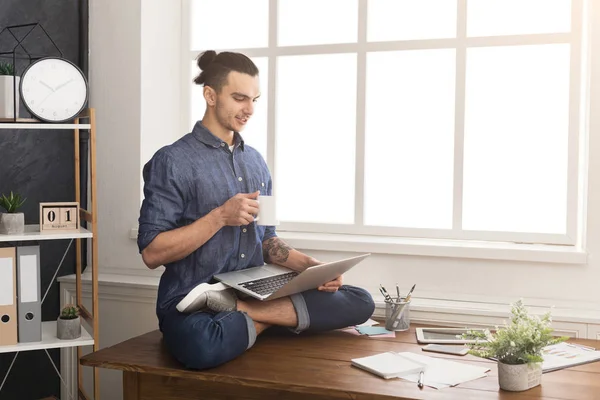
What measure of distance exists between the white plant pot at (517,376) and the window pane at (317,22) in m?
1.79

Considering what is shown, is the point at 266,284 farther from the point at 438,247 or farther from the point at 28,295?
the point at 28,295

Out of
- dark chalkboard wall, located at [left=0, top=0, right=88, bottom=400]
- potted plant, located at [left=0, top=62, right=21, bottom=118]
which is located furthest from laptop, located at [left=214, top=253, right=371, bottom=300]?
dark chalkboard wall, located at [left=0, top=0, right=88, bottom=400]

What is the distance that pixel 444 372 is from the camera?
2434 mm

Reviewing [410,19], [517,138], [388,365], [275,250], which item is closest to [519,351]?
[388,365]

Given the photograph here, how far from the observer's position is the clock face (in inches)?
115

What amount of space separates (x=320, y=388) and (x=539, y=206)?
1.40m

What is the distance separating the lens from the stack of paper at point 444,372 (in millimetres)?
2342

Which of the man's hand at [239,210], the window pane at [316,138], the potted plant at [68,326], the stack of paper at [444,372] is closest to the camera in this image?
the stack of paper at [444,372]

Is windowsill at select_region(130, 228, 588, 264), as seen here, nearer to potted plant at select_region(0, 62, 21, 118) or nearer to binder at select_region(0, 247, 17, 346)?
binder at select_region(0, 247, 17, 346)

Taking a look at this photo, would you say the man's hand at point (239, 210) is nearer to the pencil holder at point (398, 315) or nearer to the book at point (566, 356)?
the pencil holder at point (398, 315)

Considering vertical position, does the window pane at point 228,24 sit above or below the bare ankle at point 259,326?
above

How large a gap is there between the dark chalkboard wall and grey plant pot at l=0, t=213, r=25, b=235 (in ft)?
1.33

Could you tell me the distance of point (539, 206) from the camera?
10.5ft

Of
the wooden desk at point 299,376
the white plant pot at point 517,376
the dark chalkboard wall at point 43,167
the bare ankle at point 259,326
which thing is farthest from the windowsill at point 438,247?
the dark chalkboard wall at point 43,167
